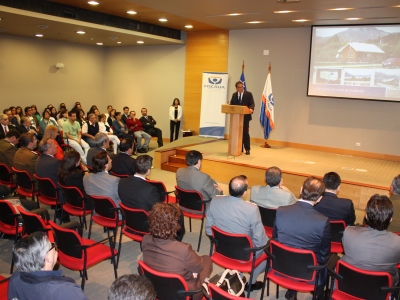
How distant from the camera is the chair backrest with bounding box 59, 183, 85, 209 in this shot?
4.67m

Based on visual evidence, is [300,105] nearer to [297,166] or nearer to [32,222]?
[297,166]

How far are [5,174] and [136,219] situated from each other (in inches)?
119

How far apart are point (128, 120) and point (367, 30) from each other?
23.0 ft

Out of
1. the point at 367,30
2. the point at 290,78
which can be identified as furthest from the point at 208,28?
the point at 367,30

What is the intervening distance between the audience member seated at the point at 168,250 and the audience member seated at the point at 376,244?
1.23m

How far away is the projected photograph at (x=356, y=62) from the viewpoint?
370 inches

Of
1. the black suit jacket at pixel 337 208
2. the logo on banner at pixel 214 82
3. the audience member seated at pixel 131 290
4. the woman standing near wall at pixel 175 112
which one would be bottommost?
the black suit jacket at pixel 337 208

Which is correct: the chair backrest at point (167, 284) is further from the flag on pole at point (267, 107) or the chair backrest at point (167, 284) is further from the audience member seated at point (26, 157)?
the flag on pole at point (267, 107)

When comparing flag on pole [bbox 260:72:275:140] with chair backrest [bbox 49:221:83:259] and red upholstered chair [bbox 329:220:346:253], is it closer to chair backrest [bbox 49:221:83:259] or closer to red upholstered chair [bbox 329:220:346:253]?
red upholstered chair [bbox 329:220:346:253]

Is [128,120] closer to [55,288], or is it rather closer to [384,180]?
[384,180]

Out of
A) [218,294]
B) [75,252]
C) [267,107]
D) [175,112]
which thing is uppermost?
[267,107]

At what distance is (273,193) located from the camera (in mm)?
4258

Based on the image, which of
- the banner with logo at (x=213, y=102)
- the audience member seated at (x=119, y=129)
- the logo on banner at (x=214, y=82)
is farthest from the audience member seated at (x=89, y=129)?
the logo on banner at (x=214, y=82)

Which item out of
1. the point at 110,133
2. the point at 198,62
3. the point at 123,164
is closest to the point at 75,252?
the point at 123,164
